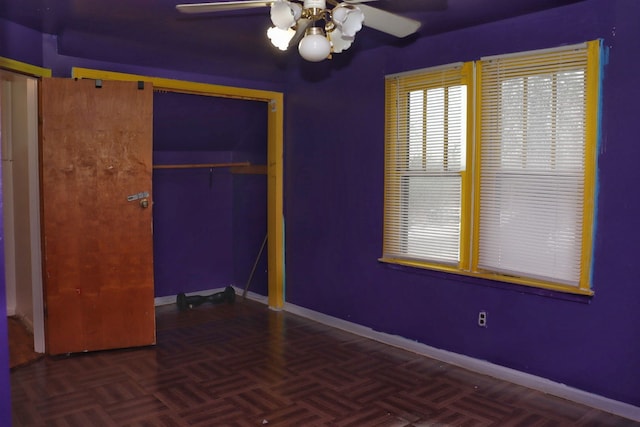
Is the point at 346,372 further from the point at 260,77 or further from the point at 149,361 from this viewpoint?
the point at 260,77

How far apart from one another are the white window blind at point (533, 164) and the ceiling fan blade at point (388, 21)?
104cm

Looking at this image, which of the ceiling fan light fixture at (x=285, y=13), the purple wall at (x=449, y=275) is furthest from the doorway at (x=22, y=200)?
the ceiling fan light fixture at (x=285, y=13)

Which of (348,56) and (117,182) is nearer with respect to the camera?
(117,182)

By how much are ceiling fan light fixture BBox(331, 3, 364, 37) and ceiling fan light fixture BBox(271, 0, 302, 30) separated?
0.15m

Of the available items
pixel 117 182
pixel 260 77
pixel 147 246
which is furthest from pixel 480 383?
pixel 260 77

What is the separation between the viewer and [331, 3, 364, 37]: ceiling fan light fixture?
85.2 inches

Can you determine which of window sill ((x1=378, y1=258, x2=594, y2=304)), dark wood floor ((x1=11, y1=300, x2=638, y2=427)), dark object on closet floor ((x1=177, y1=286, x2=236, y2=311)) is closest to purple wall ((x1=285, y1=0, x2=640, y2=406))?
window sill ((x1=378, y1=258, x2=594, y2=304))

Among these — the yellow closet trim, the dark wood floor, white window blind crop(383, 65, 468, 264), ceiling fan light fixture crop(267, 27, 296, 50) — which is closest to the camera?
ceiling fan light fixture crop(267, 27, 296, 50)

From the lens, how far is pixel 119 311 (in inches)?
158

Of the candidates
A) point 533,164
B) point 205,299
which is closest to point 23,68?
point 205,299

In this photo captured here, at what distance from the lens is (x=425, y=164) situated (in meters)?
3.86

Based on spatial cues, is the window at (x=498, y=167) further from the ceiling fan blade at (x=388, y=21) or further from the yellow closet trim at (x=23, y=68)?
the yellow closet trim at (x=23, y=68)

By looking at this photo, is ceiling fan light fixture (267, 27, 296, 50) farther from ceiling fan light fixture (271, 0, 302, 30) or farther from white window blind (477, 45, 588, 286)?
white window blind (477, 45, 588, 286)

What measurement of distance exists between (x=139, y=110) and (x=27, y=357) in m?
1.92
